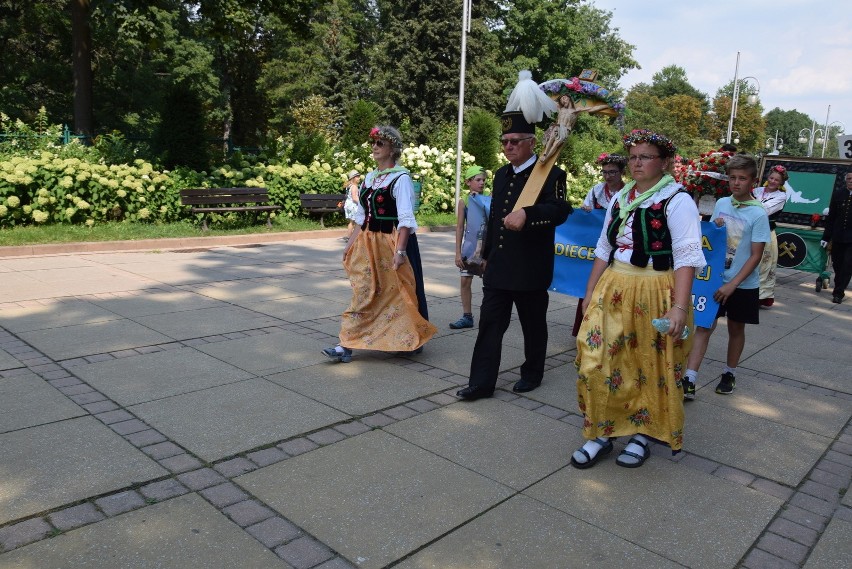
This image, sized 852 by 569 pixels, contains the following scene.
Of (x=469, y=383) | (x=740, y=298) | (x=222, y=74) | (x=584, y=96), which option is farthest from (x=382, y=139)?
(x=222, y=74)

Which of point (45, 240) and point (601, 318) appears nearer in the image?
point (601, 318)

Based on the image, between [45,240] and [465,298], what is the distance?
7991 millimetres

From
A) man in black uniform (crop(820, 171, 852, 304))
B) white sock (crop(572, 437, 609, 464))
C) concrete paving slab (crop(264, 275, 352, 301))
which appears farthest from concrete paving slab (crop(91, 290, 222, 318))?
man in black uniform (crop(820, 171, 852, 304))

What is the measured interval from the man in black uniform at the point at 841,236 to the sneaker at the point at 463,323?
6.01 meters

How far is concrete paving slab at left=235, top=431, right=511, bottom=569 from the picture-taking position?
10.1 ft

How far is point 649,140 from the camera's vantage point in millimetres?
3662

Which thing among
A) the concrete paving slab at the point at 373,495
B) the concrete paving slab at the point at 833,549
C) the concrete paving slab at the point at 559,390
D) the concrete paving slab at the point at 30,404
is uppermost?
the concrete paving slab at the point at 30,404

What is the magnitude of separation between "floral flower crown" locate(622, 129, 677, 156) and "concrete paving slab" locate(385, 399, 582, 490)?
1848 millimetres

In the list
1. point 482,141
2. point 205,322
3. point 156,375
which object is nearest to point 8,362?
point 156,375

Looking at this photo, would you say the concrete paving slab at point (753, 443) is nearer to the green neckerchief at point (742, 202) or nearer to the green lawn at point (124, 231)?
the green neckerchief at point (742, 202)

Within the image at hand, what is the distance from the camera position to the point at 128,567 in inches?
109

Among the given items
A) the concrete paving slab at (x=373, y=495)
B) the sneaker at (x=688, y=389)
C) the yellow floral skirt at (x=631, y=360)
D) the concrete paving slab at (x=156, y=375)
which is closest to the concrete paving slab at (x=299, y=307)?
the concrete paving slab at (x=156, y=375)

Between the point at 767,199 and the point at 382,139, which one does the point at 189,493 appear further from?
the point at 767,199

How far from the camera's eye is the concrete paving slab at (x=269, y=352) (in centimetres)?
561
